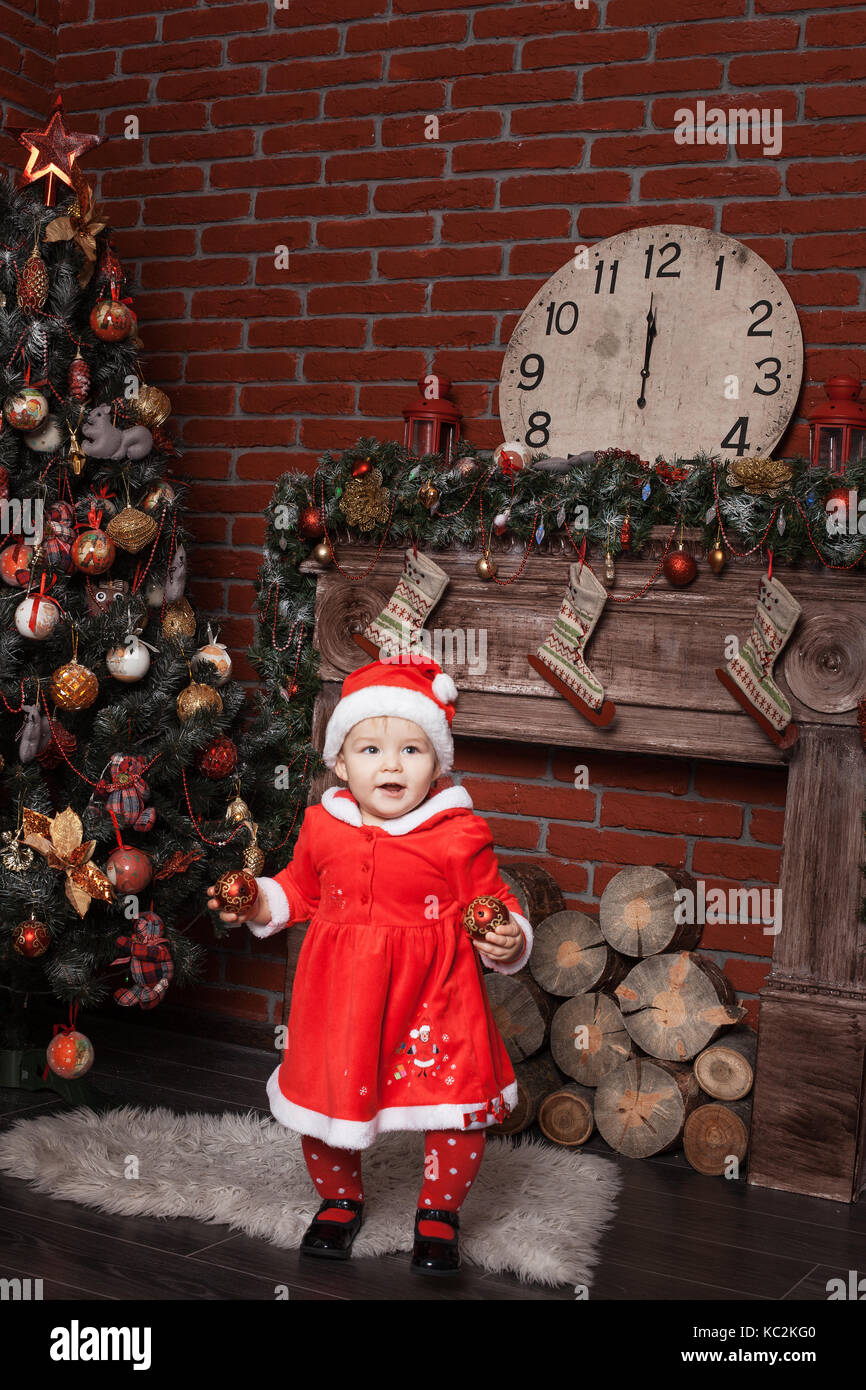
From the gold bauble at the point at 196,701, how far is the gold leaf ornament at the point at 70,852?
342mm

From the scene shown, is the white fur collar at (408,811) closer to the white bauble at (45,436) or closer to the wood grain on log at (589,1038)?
the wood grain on log at (589,1038)

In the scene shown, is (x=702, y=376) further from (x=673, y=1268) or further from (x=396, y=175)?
(x=673, y=1268)

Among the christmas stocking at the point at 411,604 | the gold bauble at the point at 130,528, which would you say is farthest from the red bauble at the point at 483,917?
the gold bauble at the point at 130,528

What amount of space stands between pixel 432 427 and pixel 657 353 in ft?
1.85

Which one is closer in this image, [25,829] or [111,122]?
[25,829]

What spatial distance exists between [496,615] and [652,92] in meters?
1.31

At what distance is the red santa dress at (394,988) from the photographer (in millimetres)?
2154

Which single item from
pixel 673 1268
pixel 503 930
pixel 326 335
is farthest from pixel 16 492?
pixel 673 1268

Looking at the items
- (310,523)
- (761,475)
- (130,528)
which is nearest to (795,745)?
(761,475)

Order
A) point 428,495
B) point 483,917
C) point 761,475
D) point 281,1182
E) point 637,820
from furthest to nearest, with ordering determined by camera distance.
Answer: point 637,820
point 428,495
point 761,475
point 281,1182
point 483,917

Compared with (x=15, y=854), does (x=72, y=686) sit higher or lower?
higher

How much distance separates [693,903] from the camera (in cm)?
304

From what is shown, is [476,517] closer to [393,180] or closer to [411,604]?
[411,604]

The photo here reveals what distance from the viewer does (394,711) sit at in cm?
226
